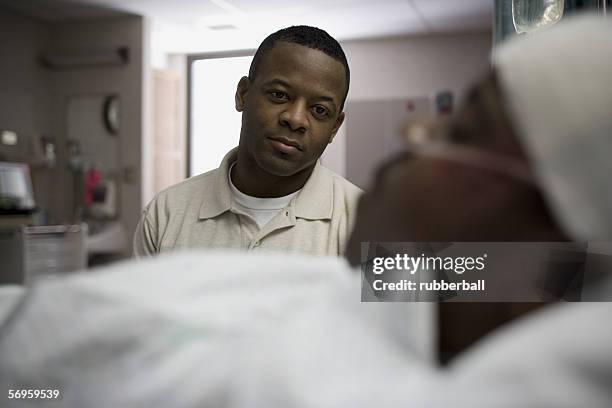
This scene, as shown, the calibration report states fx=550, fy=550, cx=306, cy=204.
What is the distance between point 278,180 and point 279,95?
13 centimetres

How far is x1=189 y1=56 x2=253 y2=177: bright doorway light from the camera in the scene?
969mm

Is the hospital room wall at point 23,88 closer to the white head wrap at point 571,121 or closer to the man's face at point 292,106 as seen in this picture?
the man's face at point 292,106

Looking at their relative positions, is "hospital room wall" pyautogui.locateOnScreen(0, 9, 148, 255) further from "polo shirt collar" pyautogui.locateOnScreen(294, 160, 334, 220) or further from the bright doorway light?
"polo shirt collar" pyautogui.locateOnScreen(294, 160, 334, 220)

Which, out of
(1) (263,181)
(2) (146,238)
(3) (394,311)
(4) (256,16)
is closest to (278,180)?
(1) (263,181)

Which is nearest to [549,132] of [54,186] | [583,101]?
[583,101]

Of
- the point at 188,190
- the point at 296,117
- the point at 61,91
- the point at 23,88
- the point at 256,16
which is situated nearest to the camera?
the point at 296,117

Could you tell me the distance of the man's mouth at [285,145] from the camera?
2.72 ft

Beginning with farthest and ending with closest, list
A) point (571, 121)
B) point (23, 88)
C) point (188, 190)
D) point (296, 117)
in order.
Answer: point (23, 88)
point (188, 190)
point (296, 117)
point (571, 121)

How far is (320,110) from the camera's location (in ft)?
2.75

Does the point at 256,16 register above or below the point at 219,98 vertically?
above

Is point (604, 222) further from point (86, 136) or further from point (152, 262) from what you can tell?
point (86, 136)

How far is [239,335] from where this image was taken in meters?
0.30

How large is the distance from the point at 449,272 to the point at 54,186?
3.23m

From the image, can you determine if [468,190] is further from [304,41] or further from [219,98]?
[219,98]
